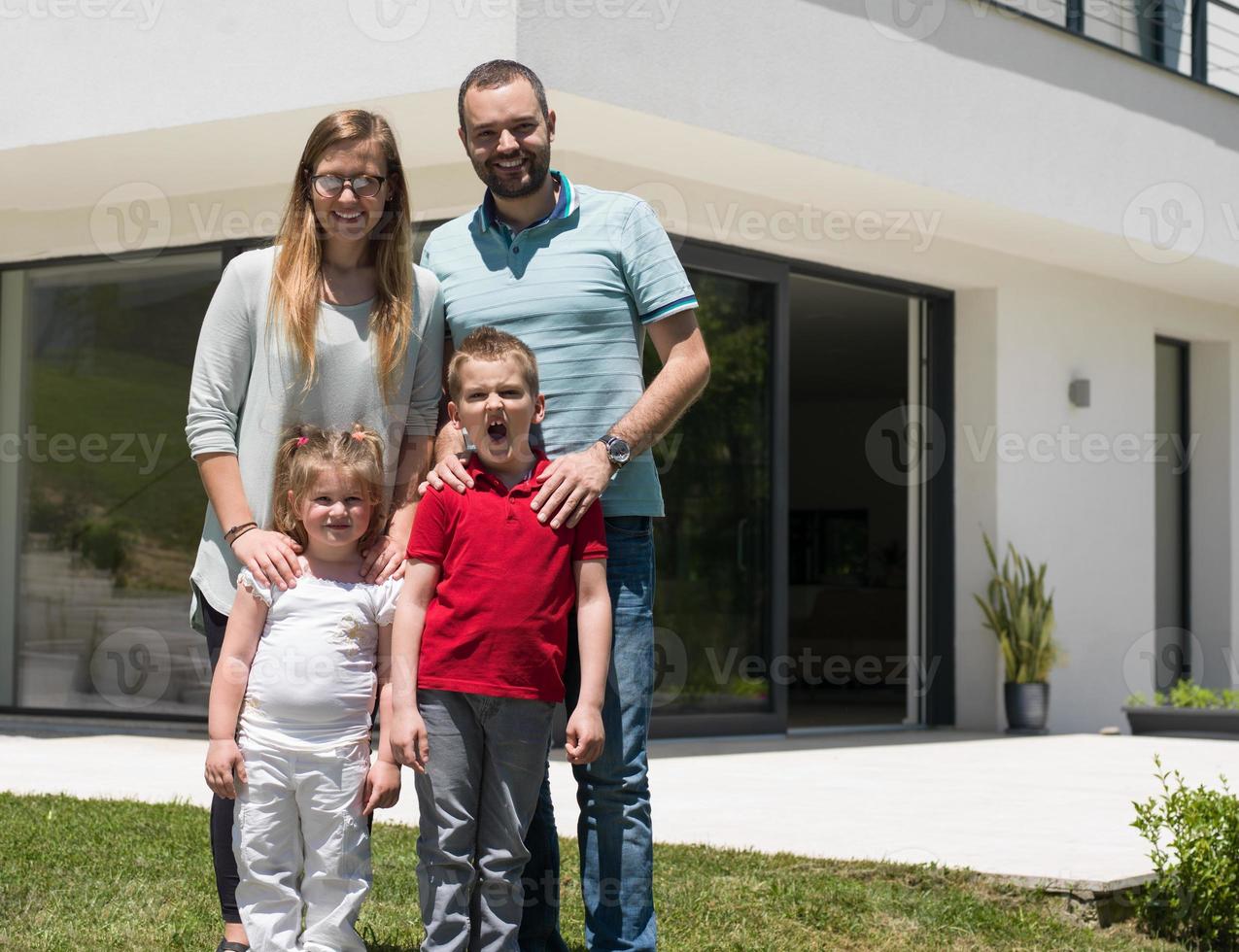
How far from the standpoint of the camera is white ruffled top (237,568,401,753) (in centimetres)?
331

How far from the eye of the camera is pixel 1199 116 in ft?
36.5

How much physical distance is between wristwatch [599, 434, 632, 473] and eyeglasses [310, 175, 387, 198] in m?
0.70

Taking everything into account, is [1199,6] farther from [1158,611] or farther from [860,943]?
[860,943]

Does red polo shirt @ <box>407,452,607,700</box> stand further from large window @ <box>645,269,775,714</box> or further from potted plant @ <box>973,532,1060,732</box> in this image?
potted plant @ <box>973,532,1060,732</box>

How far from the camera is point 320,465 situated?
3314 mm

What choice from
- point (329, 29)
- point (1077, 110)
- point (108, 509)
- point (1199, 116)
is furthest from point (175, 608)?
point (1199, 116)
